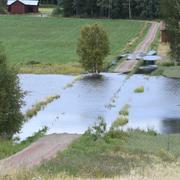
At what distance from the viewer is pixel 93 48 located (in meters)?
72.6

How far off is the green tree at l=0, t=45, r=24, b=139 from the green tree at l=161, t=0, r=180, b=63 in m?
44.5

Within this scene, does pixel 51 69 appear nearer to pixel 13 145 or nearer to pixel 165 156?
pixel 13 145

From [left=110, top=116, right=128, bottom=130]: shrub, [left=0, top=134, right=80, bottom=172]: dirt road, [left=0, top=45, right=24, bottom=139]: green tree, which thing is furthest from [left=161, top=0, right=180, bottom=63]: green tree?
[left=0, top=134, right=80, bottom=172]: dirt road

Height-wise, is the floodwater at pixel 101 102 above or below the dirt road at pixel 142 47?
above

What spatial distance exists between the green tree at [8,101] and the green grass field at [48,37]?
3674cm

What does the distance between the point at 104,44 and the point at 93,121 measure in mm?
34178

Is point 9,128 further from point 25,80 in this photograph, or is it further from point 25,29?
point 25,29

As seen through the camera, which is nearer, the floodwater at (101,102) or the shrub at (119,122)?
the shrub at (119,122)

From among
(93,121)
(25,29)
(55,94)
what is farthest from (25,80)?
(25,29)

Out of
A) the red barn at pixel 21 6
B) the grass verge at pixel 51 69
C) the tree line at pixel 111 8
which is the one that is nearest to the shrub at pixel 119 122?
the grass verge at pixel 51 69

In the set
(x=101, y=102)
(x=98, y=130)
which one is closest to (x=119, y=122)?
(x=98, y=130)

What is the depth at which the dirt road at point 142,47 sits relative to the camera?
7388 centimetres

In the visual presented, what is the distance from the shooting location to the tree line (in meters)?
138

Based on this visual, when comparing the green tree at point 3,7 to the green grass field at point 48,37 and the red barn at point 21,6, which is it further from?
the green grass field at point 48,37
